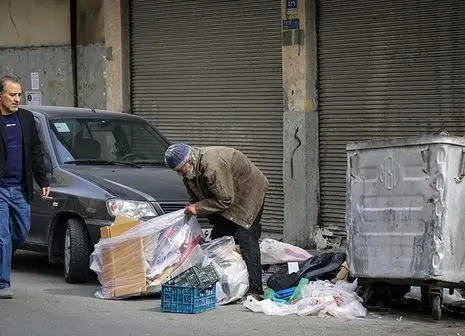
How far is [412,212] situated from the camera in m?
8.11

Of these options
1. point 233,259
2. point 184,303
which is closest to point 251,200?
point 233,259

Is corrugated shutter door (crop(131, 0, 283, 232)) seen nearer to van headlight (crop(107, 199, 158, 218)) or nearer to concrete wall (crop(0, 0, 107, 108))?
concrete wall (crop(0, 0, 107, 108))

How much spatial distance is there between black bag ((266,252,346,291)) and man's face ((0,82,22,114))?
2.78 m

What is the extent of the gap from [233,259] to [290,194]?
14.1 feet

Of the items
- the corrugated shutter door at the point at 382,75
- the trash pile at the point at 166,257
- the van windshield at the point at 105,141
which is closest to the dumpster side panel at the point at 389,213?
the trash pile at the point at 166,257

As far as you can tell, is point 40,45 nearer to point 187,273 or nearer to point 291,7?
point 291,7

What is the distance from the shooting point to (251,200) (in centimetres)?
926

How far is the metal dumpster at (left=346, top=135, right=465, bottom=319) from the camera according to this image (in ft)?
26.0

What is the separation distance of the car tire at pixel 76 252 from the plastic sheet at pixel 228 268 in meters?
1.39

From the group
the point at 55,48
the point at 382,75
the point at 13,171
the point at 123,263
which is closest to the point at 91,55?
the point at 55,48

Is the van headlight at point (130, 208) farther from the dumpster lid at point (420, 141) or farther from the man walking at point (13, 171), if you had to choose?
the dumpster lid at point (420, 141)

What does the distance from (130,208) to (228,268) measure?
1.27m

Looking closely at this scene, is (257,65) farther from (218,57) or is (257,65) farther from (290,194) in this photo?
(290,194)

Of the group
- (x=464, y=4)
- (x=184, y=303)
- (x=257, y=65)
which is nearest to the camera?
(x=184, y=303)
